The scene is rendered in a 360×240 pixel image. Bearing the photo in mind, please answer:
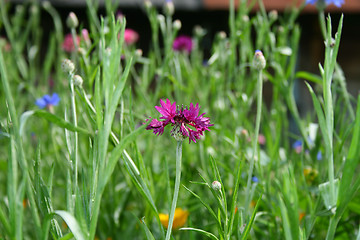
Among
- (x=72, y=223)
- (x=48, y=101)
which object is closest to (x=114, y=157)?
(x=72, y=223)

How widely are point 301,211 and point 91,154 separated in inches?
23.6

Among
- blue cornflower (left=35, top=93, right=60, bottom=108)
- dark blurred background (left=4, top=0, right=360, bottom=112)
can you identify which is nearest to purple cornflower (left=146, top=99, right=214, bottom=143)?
blue cornflower (left=35, top=93, right=60, bottom=108)

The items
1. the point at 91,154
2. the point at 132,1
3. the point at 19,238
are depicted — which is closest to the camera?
the point at 19,238

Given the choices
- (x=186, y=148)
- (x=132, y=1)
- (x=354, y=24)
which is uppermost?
(x=132, y=1)

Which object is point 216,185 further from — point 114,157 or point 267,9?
point 267,9

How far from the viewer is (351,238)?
0.80m

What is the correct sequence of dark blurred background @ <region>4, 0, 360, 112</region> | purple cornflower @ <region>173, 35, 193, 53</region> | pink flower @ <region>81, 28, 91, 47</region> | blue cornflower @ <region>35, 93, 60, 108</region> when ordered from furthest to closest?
dark blurred background @ <region>4, 0, 360, 112</region>, purple cornflower @ <region>173, 35, 193, 53</region>, blue cornflower @ <region>35, 93, 60, 108</region>, pink flower @ <region>81, 28, 91, 47</region>

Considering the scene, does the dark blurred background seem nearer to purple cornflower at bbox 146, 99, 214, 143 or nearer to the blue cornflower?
the blue cornflower

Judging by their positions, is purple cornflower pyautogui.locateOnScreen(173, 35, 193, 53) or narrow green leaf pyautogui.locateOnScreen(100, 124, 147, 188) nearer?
narrow green leaf pyautogui.locateOnScreen(100, 124, 147, 188)

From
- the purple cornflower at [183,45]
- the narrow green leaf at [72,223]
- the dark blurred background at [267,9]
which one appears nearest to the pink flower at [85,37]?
the purple cornflower at [183,45]

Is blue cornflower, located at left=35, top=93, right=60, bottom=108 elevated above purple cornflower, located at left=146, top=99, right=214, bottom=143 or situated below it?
above

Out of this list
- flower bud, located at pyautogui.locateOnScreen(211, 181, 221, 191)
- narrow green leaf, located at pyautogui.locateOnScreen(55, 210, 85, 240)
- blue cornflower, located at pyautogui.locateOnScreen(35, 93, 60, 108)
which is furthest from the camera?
blue cornflower, located at pyautogui.locateOnScreen(35, 93, 60, 108)

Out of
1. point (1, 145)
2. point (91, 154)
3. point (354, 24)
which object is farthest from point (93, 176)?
point (354, 24)

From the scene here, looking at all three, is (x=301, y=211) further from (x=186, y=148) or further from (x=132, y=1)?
(x=132, y=1)
